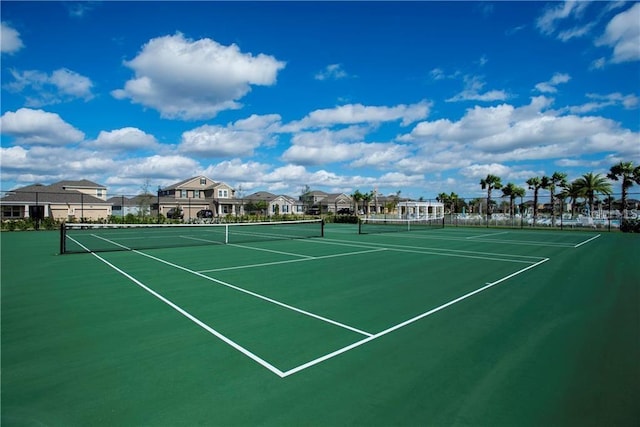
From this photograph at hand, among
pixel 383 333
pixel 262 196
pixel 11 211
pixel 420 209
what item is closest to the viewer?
pixel 383 333

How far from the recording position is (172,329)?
16.6 feet

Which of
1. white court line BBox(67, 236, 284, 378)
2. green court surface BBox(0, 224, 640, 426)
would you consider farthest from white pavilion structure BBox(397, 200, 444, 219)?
white court line BBox(67, 236, 284, 378)

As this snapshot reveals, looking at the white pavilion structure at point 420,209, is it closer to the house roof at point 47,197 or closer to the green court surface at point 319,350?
the green court surface at point 319,350

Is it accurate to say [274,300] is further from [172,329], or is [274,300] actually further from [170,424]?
[170,424]

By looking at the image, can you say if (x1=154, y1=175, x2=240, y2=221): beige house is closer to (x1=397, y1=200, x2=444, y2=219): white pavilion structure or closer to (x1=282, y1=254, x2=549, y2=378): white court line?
(x1=397, y1=200, x2=444, y2=219): white pavilion structure

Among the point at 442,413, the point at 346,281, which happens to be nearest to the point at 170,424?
the point at 442,413

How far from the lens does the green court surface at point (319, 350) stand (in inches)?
121

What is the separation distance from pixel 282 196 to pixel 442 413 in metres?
64.6

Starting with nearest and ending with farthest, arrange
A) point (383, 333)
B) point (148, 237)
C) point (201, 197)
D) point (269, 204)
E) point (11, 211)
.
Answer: point (383, 333), point (148, 237), point (11, 211), point (201, 197), point (269, 204)

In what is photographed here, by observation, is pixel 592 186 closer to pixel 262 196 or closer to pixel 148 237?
pixel 148 237

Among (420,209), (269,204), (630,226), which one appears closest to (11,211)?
(269,204)

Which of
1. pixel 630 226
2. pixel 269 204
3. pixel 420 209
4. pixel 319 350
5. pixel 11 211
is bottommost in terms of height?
pixel 319 350

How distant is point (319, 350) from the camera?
431 centimetres

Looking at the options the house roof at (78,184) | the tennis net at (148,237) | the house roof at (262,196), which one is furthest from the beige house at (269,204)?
the tennis net at (148,237)
